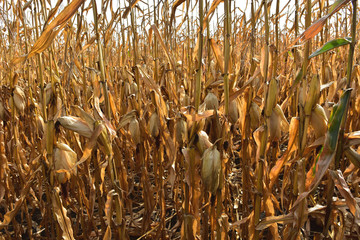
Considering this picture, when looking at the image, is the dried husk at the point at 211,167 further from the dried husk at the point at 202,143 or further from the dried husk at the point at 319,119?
the dried husk at the point at 319,119

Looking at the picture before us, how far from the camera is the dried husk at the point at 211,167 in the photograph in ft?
2.51

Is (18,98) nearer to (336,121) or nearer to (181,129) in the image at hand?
(181,129)

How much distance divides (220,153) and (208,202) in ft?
0.83

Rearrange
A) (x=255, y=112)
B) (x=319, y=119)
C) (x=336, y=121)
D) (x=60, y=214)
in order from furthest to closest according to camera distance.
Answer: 1. (x=255, y=112)
2. (x=60, y=214)
3. (x=319, y=119)
4. (x=336, y=121)

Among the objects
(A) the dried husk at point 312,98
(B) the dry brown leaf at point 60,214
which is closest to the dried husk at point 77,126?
(B) the dry brown leaf at point 60,214

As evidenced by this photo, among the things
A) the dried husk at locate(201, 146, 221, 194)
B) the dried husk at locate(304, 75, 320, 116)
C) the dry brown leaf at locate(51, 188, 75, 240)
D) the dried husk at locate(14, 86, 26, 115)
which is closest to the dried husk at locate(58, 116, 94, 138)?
the dry brown leaf at locate(51, 188, 75, 240)

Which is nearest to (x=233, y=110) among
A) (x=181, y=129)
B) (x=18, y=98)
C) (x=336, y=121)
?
(x=181, y=129)

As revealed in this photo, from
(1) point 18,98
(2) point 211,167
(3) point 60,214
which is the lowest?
(3) point 60,214

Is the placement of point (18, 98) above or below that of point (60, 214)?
above

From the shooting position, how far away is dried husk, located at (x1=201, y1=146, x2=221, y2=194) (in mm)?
764

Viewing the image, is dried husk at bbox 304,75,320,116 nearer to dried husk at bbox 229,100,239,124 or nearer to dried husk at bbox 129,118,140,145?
dried husk at bbox 229,100,239,124

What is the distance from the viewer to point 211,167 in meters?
0.77

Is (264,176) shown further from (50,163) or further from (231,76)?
(50,163)

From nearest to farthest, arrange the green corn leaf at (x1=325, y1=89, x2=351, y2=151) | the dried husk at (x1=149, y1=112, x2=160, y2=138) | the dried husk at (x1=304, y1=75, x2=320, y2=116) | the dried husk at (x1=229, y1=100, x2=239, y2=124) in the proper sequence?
1. the green corn leaf at (x1=325, y1=89, x2=351, y2=151)
2. the dried husk at (x1=304, y1=75, x2=320, y2=116)
3. the dried husk at (x1=149, y1=112, x2=160, y2=138)
4. the dried husk at (x1=229, y1=100, x2=239, y2=124)
